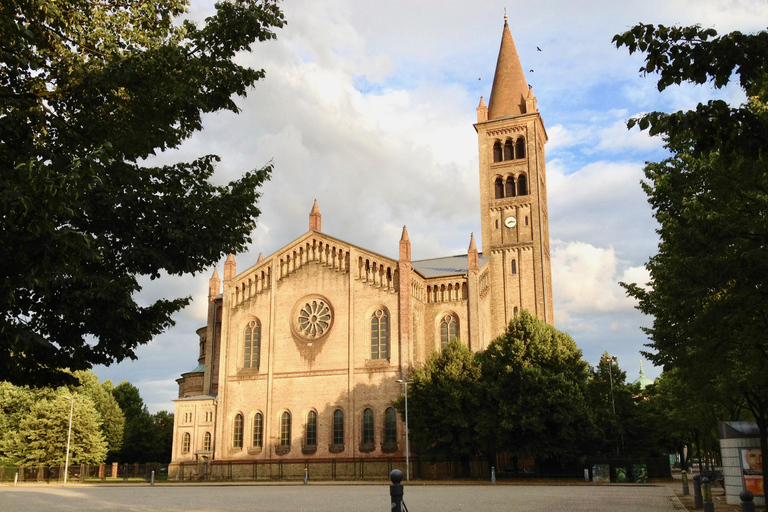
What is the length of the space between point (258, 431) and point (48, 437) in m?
21.4

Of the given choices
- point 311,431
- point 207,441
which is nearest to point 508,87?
point 311,431

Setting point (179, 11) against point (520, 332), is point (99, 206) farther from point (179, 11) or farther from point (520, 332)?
point (520, 332)

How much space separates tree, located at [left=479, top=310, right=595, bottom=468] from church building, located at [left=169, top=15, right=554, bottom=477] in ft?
25.0

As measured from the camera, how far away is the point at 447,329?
5569 centimetres

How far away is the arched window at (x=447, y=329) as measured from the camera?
5534 centimetres

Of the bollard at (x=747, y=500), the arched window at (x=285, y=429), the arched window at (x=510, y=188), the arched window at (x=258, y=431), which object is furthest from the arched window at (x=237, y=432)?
the bollard at (x=747, y=500)

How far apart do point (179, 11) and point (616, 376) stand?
5053cm

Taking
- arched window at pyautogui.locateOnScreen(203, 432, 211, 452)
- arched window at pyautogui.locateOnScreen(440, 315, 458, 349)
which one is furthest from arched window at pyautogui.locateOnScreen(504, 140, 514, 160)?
arched window at pyautogui.locateOnScreen(203, 432, 211, 452)

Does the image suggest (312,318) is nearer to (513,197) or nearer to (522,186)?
(513,197)

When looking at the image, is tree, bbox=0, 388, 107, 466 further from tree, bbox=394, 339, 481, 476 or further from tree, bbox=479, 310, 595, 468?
tree, bbox=479, 310, 595, 468

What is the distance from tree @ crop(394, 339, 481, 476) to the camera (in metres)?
45.1

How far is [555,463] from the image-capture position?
47.8 meters

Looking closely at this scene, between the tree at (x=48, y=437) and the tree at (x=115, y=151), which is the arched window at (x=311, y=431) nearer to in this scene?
the tree at (x=48, y=437)

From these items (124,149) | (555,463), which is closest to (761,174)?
(124,149)
